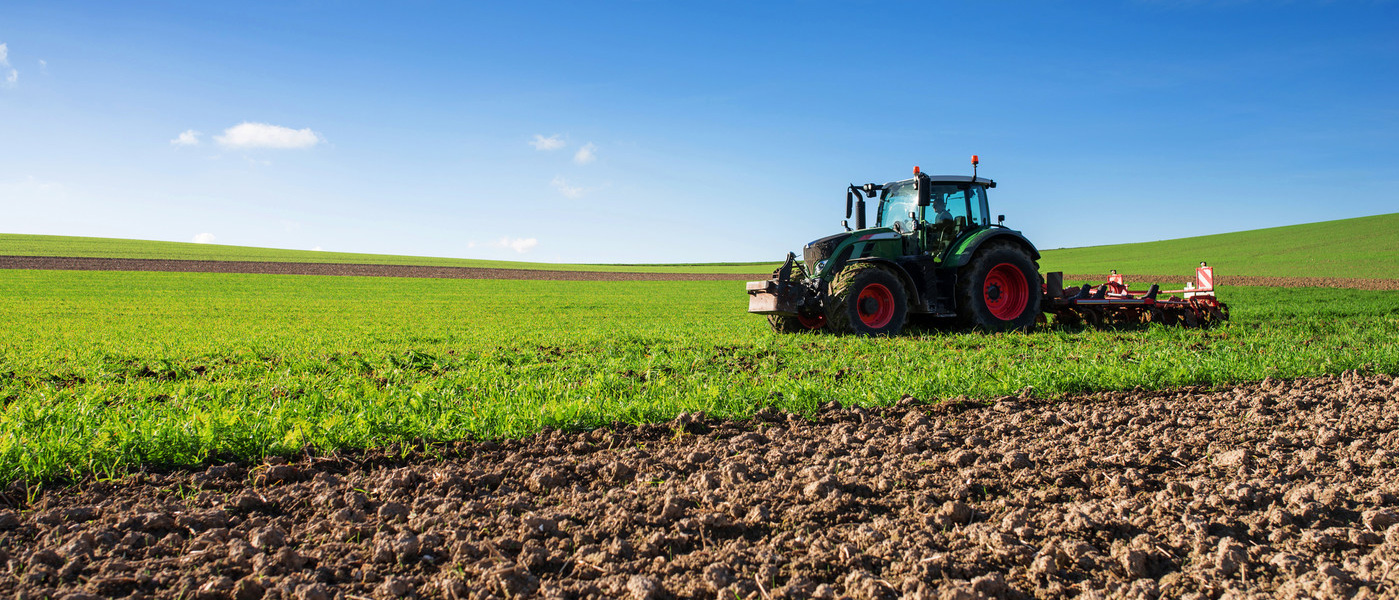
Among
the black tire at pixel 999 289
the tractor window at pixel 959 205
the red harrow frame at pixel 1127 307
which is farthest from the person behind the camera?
the red harrow frame at pixel 1127 307

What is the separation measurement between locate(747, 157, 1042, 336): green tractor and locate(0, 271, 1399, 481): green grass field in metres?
0.49

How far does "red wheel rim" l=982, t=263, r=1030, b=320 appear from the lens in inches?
433

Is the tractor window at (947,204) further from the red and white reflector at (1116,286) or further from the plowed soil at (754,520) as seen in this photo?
the plowed soil at (754,520)

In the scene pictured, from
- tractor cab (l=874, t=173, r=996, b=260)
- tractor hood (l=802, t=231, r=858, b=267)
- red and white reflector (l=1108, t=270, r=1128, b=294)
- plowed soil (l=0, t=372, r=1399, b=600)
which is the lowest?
plowed soil (l=0, t=372, r=1399, b=600)

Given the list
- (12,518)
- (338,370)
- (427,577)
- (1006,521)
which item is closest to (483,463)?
(427,577)

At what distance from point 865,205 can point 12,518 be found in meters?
9.48

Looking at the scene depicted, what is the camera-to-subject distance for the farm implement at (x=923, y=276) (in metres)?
9.96

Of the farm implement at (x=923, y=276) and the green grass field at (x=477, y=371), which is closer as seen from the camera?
the green grass field at (x=477, y=371)

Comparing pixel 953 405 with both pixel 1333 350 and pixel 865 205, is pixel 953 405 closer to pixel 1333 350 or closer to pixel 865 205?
pixel 1333 350

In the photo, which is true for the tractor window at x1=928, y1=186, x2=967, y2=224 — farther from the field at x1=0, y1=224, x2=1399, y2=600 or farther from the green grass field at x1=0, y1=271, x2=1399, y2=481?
the field at x1=0, y1=224, x2=1399, y2=600

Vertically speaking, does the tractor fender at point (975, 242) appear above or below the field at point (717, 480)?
above

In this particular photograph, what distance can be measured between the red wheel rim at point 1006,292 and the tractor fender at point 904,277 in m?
1.36

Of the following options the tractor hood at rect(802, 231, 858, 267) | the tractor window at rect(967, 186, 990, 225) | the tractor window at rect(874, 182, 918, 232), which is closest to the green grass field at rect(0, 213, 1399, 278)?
the tractor window at rect(967, 186, 990, 225)

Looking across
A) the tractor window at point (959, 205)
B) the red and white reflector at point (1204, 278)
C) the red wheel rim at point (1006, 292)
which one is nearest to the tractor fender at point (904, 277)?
the tractor window at point (959, 205)
